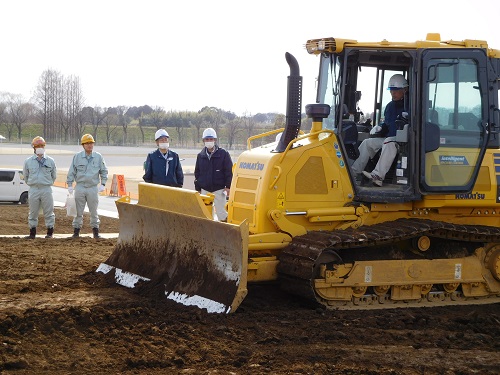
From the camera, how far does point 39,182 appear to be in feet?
50.9

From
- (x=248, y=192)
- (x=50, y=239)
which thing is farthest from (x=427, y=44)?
(x=50, y=239)

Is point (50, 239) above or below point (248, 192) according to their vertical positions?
below

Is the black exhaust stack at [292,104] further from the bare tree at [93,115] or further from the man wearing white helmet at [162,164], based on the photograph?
the bare tree at [93,115]

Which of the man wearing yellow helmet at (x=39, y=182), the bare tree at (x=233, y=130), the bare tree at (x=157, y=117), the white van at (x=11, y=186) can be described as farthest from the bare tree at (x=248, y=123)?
the man wearing yellow helmet at (x=39, y=182)

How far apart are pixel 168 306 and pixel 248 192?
5.19 feet

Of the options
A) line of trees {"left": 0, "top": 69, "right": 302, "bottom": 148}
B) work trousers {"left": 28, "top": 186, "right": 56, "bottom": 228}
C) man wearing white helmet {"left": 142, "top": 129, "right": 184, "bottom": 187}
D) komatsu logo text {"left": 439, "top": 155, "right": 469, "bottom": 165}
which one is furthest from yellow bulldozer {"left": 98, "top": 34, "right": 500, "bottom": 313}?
line of trees {"left": 0, "top": 69, "right": 302, "bottom": 148}

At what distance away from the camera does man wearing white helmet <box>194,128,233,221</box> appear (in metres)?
12.4

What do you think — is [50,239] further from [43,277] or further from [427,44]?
[427,44]

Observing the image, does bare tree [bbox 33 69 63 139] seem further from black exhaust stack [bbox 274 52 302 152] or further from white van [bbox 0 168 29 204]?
black exhaust stack [bbox 274 52 302 152]

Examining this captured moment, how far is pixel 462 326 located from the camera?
8.37 metres

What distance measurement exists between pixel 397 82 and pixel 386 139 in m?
0.70

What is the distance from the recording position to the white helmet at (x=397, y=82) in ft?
30.9

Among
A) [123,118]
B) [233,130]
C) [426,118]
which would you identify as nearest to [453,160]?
[426,118]

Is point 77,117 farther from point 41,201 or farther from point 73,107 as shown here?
point 41,201
